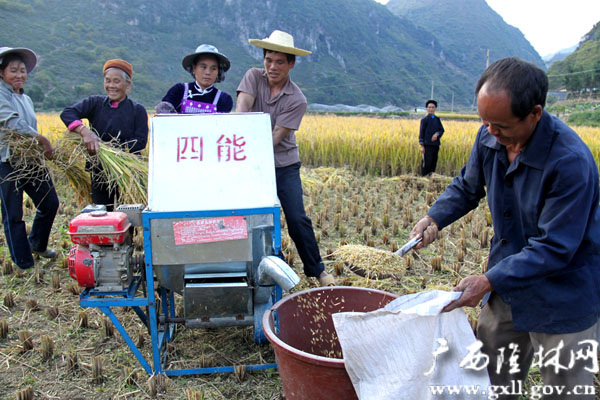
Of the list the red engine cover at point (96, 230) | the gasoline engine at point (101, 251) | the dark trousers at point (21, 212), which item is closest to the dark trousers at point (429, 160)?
the dark trousers at point (21, 212)

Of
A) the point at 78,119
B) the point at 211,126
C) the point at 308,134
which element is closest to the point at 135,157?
the point at 78,119

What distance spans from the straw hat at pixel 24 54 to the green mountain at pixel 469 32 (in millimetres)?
104126

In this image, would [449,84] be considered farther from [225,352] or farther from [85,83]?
[225,352]

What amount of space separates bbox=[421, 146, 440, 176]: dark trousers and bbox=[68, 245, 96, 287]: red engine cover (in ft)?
21.7

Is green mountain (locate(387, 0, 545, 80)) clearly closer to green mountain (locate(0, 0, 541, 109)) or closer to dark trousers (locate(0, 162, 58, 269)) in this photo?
green mountain (locate(0, 0, 541, 109))

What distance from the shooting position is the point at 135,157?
3.58m

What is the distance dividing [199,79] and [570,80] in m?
50.3

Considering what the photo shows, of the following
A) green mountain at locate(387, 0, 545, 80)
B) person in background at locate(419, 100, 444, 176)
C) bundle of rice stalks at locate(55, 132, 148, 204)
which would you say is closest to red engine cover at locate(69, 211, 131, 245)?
bundle of rice stalks at locate(55, 132, 148, 204)

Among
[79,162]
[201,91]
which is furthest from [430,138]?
[79,162]

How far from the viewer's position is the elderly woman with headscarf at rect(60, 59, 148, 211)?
3559mm

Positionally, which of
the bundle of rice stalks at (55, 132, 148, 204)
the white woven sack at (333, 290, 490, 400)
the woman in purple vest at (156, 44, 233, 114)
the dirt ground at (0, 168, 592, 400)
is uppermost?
the woman in purple vest at (156, 44, 233, 114)

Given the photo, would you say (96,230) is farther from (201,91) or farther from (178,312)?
(201,91)

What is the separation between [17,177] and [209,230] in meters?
2.18

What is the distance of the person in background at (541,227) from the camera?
1.47m
